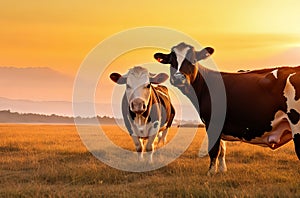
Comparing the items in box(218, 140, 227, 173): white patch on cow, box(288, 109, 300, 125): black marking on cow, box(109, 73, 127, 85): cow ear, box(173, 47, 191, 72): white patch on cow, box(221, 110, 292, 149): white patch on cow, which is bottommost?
box(218, 140, 227, 173): white patch on cow

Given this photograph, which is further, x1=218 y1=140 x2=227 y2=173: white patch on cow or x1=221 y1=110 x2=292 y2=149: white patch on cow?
x1=218 y1=140 x2=227 y2=173: white patch on cow

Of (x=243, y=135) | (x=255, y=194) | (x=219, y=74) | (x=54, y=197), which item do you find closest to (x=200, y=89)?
(x=219, y=74)

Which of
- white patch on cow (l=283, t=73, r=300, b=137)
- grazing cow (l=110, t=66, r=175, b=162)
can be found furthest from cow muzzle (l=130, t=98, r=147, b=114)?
white patch on cow (l=283, t=73, r=300, b=137)

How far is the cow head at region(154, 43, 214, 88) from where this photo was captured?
10.7 m

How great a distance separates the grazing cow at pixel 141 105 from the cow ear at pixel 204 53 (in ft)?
6.62

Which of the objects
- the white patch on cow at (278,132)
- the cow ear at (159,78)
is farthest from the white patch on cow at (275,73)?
the cow ear at (159,78)

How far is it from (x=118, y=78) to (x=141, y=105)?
4.42ft

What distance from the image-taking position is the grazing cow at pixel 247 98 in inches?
376

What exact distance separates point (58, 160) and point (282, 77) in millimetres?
6956

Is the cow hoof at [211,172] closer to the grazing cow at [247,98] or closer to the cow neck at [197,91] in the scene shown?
the grazing cow at [247,98]

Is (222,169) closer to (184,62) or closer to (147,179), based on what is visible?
(147,179)

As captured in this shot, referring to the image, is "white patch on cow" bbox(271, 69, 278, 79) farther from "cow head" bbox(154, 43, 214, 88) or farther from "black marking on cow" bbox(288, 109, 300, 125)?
"cow head" bbox(154, 43, 214, 88)

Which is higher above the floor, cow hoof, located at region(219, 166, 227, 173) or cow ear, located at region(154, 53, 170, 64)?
cow ear, located at region(154, 53, 170, 64)

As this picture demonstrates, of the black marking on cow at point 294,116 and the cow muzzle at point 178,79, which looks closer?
the black marking on cow at point 294,116
